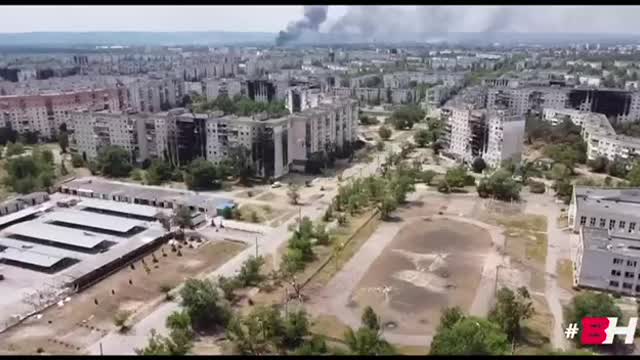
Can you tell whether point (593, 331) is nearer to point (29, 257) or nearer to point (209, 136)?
point (29, 257)

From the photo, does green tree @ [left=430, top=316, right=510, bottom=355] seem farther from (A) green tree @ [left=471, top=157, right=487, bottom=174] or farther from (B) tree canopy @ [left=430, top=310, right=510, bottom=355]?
(A) green tree @ [left=471, top=157, right=487, bottom=174]

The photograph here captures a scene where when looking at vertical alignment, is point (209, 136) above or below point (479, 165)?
above

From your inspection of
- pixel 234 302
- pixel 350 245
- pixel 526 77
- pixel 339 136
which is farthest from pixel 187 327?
pixel 526 77

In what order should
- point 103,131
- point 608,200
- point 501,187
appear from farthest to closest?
point 103,131 → point 501,187 → point 608,200

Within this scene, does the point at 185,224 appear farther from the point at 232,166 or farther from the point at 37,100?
the point at 37,100

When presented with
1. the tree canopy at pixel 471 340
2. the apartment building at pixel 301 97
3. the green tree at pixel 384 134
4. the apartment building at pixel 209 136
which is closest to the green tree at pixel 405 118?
the green tree at pixel 384 134

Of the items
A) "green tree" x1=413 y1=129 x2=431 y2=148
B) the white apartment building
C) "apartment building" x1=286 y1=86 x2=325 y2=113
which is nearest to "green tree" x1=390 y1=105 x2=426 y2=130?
"green tree" x1=413 y1=129 x2=431 y2=148

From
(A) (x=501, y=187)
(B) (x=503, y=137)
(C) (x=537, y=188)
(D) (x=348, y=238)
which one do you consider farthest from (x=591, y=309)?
(B) (x=503, y=137)
